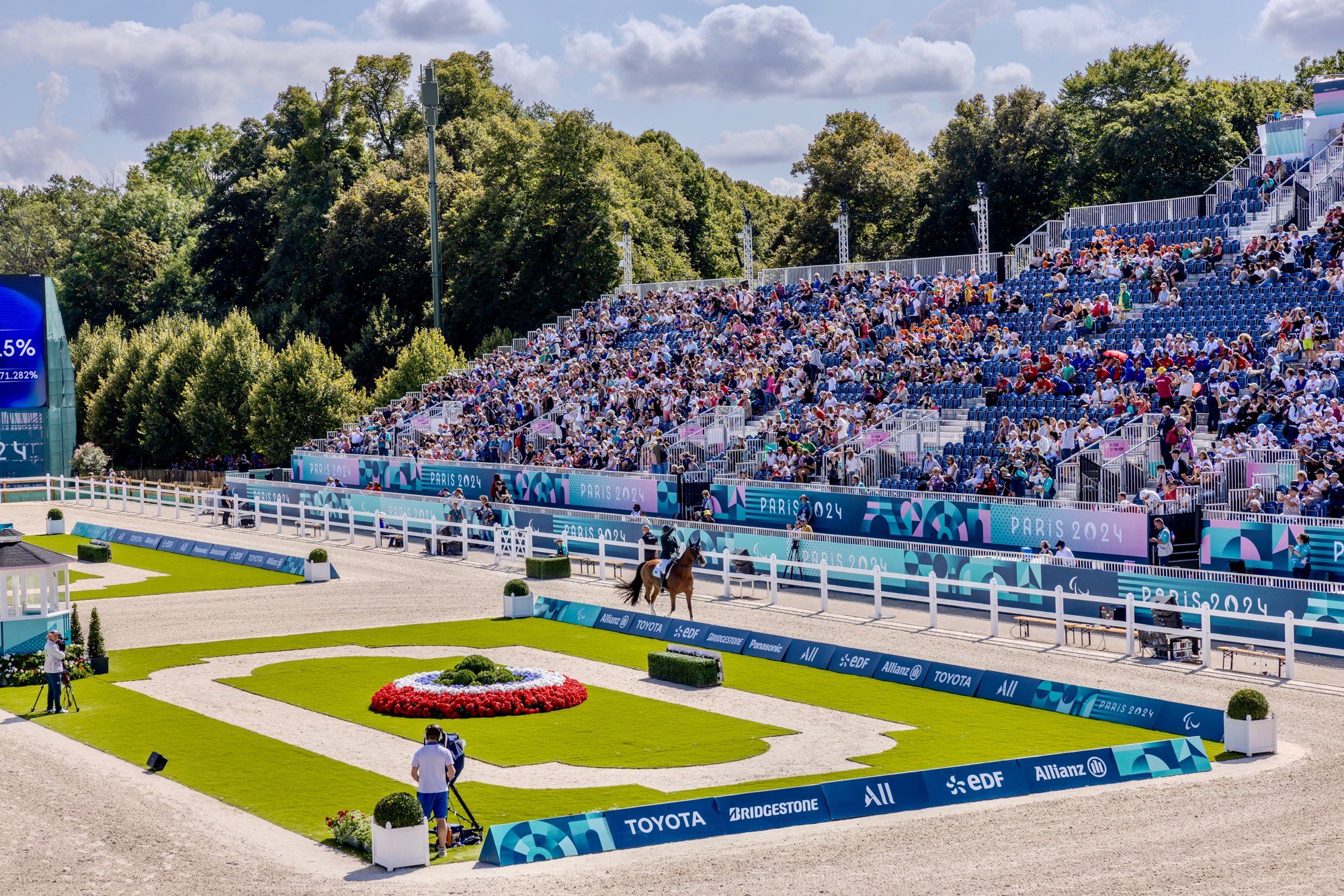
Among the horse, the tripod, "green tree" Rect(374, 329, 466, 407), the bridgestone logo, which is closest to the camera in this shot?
the bridgestone logo

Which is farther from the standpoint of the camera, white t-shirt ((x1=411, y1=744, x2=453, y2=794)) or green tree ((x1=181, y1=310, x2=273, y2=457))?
green tree ((x1=181, y1=310, x2=273, y2=457))

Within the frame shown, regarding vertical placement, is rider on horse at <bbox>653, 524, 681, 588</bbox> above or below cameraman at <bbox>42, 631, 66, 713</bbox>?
above

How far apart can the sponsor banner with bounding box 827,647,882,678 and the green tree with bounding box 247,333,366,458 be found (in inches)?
1914

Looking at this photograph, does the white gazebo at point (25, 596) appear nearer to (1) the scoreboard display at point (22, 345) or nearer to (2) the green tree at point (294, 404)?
(1) the scoreboard display at point (22, 345)

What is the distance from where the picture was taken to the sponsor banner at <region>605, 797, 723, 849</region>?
55.8 ft

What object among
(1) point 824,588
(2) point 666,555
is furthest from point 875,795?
(2) point 666,555

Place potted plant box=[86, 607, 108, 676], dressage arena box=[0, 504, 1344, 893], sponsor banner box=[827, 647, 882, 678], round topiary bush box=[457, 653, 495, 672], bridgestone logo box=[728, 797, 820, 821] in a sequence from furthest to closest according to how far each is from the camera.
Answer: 1. potted plant box=[86, 607, 108, 676]
2. sponsor banner box=[827, 647, 882, 678]
3. round topiary bush box=[457, 653, 495, 672]
4. bridgestone logo box=[728, 797, 820, 821]
5. dressage arena box=[0, 504, 1344, 893]

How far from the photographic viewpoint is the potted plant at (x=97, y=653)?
28.9 meters

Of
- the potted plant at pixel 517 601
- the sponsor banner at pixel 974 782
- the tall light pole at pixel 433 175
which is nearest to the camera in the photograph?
the sponsor banner at pixel 974 782

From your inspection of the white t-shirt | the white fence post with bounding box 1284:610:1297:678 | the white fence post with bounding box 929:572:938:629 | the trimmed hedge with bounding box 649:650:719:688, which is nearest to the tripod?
the trimmed hedge with bounding box 649:650:719:688

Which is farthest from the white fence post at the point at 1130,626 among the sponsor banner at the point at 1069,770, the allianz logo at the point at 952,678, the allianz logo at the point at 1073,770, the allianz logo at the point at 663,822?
the allianz logo at the point at 663,822

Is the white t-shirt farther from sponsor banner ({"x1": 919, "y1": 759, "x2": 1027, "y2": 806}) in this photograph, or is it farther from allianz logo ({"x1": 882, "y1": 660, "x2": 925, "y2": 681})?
allianz logo ({"x1": 882, "y1": 660, "x2": 925, "y2": 681})

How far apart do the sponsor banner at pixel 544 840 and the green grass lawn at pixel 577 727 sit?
12.7 feet

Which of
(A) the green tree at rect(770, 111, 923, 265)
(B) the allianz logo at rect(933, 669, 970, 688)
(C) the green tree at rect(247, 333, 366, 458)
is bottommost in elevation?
(B) the allianz logo at rect(933, 669, 970, 688)
